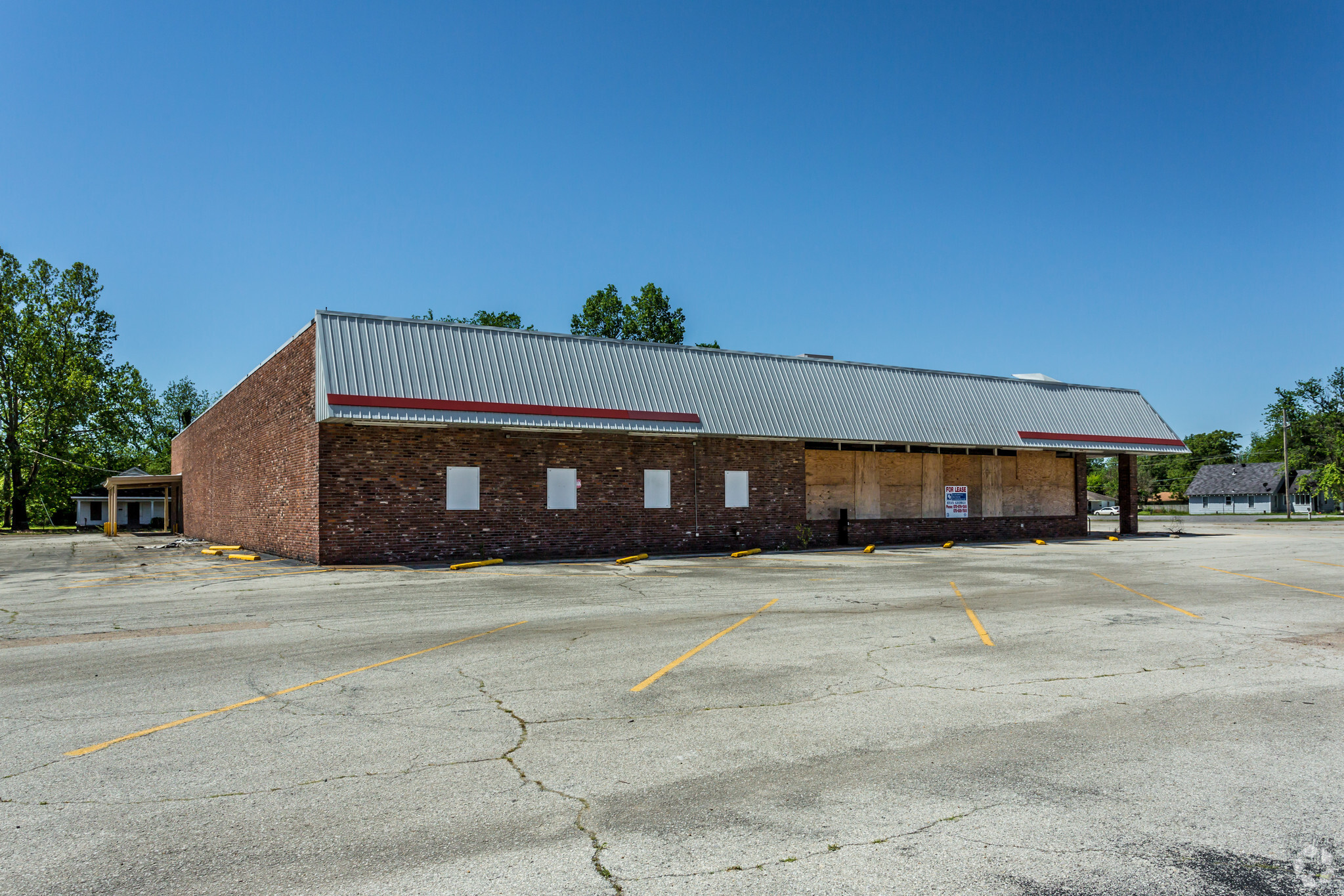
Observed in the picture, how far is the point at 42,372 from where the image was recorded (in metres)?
56.9

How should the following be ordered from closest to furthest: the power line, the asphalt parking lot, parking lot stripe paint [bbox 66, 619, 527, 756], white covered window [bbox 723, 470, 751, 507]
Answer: the asphalt parking lot, parking lot stripe paint [bbox 66, 619, 527, 756], white covered window [bbox 723, 470, 751, 507], the power line

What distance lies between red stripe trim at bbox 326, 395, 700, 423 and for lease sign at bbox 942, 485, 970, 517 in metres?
11.2

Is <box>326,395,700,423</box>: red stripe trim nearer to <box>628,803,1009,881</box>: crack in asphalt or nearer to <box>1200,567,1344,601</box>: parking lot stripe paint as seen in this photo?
<box>1200,567,1344,601</box>: parking lot stripe paint

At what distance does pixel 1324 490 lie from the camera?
253 ft

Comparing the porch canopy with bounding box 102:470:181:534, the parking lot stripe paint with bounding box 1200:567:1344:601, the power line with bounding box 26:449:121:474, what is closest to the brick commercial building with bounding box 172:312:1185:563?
the parking lot stripe paint with bounding box 1200:567:1344:601

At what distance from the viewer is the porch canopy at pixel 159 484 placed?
147 feet

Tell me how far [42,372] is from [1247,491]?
110 m

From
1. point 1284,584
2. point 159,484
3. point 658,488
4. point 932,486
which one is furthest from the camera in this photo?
point 159,484

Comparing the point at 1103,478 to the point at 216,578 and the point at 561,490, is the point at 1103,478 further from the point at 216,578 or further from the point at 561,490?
the point at 216,578

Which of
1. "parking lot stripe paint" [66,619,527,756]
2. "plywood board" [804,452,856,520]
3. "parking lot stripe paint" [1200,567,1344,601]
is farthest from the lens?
"plywood board" [804,452,856,520]

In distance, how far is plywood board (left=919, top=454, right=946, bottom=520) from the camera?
31.5 metres

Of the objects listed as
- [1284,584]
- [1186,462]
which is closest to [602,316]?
[1284,584]

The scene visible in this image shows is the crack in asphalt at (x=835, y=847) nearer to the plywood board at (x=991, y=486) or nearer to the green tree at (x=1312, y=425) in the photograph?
the plywood board at (x=991, y=486)

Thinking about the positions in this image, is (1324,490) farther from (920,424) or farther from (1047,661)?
(1047,661)
